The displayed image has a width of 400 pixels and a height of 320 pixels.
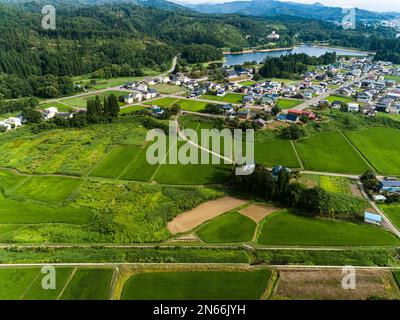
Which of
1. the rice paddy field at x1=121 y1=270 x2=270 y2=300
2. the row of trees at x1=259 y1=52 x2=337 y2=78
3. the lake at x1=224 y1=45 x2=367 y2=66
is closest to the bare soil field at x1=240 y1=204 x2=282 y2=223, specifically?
the rice paddy field at x1=121 y1=270 x2=270 y2=300

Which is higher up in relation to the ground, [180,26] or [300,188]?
[180,26]

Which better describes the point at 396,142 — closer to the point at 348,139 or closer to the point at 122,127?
the point at 348,139

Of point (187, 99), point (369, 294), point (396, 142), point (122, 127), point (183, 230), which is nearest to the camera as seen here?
point (369, 294)

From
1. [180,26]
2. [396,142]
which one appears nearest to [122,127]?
[396,142]

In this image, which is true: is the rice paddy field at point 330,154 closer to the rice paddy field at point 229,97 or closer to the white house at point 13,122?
the rice paddy field at point 229,97

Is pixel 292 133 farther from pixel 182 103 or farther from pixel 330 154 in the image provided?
pixel 182 103

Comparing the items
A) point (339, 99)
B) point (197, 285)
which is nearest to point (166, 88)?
point (339, 99)
